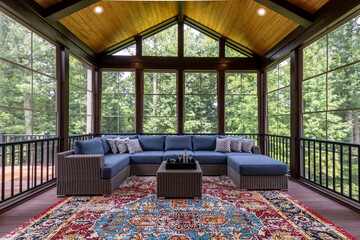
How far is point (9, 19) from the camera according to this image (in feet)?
9.30

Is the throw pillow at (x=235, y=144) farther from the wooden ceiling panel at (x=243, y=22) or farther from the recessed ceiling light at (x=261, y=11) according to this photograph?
the recessed ceiling light at (x=261, y=11)

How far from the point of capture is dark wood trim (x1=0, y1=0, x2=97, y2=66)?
8.75 ft

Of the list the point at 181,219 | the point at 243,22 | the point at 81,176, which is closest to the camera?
the point at 181,219

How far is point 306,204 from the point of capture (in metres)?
2.67

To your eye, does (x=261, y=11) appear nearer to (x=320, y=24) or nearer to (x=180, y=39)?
(x=320, y=24)

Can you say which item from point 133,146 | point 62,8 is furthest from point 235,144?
point 62,8

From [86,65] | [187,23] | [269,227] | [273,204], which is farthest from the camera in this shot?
[187,23]

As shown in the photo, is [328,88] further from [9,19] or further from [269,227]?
[9,19]

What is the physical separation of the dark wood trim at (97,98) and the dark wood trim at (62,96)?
56.3 inches

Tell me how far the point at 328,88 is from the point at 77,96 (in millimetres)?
5417

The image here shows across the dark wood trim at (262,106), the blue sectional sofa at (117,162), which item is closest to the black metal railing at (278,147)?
the dark wood trim at (262,106)

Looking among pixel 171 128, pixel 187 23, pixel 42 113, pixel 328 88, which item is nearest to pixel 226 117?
pixel 171 128

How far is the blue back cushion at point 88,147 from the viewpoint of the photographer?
3.27 m

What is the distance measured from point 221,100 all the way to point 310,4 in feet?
9.50
